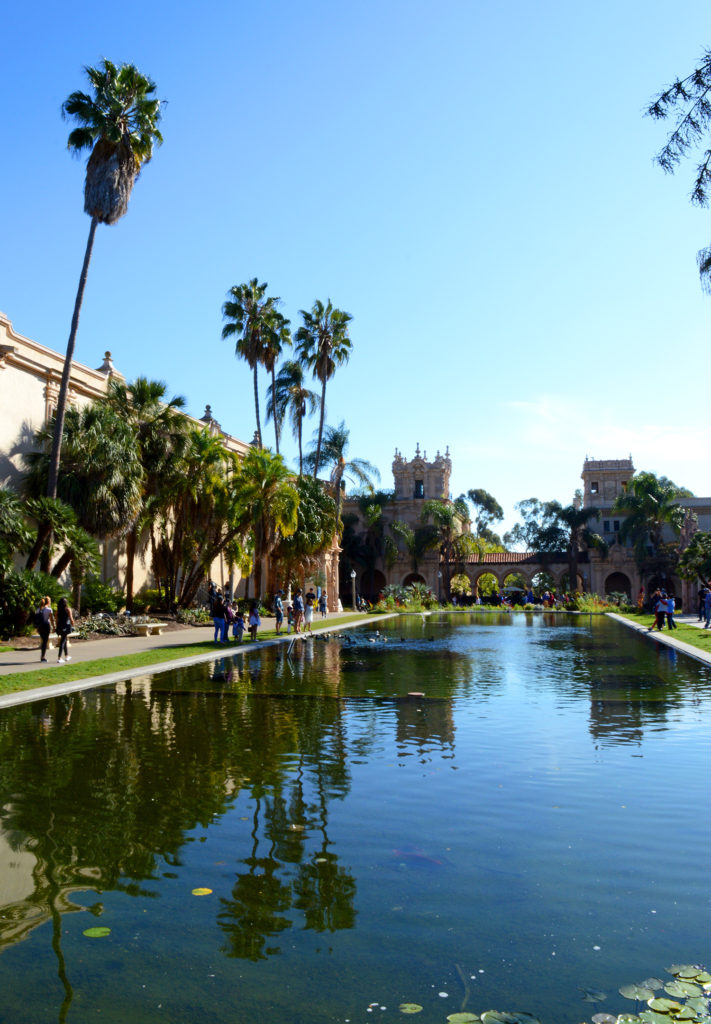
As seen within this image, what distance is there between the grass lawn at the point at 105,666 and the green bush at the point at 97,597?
763 centimetres

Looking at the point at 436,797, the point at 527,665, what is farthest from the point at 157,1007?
the point at 527,665

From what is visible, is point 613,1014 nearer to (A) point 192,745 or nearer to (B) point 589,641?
(A) point 192,745

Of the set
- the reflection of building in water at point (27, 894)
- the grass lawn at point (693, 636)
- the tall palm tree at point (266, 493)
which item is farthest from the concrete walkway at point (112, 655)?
the grass lawn at point (693, 636)

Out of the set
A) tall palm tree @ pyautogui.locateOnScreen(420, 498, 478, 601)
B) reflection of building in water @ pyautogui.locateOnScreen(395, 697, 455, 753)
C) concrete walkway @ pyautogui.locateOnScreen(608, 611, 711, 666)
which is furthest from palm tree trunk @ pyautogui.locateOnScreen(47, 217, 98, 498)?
tall palm tree @ pyautogui.locateOnScreen(420, 498, 478, 601)

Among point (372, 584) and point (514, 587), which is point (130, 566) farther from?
point (514, 587)

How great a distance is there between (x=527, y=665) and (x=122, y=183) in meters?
19.0

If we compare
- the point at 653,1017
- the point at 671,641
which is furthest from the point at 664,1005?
the point at 671,641

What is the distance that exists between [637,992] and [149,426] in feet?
100

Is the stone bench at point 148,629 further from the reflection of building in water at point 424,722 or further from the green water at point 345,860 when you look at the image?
the reflection of building in water at point 424,722

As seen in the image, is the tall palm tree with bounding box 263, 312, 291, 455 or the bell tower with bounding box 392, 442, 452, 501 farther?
the bell tower with bounding box 392, 442, 452, 501

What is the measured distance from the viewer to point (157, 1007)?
3.86m

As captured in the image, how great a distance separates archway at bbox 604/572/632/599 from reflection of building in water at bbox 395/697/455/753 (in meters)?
62.3

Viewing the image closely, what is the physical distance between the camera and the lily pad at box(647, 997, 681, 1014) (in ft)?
12.3

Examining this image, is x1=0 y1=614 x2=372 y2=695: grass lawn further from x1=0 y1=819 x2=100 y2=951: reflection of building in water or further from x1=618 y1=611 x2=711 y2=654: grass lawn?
x1=618 y1=611 x2=711 y2=654: grass lawn
